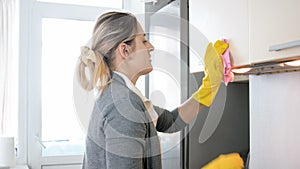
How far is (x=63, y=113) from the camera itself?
2.29 meters

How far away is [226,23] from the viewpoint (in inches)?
47.8

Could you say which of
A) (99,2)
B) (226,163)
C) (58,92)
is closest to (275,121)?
(226,163)

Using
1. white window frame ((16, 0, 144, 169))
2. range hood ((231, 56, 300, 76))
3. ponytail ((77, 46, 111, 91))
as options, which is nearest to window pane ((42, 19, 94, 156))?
white window frame ((16, 0, 144, 169))

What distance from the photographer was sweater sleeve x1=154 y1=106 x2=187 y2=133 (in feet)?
4.36

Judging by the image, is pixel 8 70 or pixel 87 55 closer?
pixel 87 55

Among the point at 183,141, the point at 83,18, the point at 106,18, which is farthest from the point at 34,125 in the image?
the point at 106,18

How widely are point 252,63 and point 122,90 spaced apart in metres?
0.37

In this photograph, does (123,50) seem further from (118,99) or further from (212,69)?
(212,69)

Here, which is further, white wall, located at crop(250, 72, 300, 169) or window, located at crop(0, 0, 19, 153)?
window, located at crop(0, 0, 19, 153)

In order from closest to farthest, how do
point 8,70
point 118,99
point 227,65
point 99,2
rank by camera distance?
point 118,99 < point 227,65 < point 8,70 < point 99,2

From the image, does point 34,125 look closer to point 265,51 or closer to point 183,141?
point 183,141

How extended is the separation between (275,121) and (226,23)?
339 mm

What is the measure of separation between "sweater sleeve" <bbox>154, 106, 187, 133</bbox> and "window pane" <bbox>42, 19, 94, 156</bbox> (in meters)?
1.02

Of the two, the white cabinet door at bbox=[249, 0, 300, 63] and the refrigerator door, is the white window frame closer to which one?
the refrigerator door
